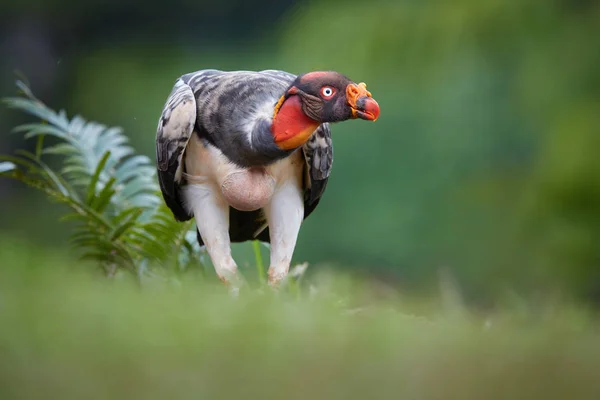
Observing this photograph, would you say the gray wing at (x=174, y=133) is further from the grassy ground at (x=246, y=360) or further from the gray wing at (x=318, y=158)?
the grassy ground at (x=246, y=360)

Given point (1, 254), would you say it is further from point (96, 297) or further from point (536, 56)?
point (536, 56)

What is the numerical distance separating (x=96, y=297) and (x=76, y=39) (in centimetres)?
997

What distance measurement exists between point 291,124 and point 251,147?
0.61ft

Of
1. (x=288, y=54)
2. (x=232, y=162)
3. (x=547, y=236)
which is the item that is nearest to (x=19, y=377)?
(x=232, y=162)

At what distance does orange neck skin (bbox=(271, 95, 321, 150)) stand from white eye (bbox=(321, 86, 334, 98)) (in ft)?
0.34

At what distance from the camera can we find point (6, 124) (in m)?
10.7

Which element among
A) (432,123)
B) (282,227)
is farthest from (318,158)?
(432,123)

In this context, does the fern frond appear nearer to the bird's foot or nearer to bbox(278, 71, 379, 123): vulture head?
the bird's foot

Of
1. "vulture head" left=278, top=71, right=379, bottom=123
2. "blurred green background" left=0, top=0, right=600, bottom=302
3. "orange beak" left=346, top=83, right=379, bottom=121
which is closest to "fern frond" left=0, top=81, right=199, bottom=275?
"vulture head" left=278, top=71, right=379, bottom=123

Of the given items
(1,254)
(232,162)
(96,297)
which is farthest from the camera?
(232,162)

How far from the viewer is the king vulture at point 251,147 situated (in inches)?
132

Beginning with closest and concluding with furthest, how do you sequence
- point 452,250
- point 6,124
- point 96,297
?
point 96,297, point 452,250, point 6,124

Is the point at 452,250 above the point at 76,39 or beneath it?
beneath

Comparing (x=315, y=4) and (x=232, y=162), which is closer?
(x=232, y=162)
